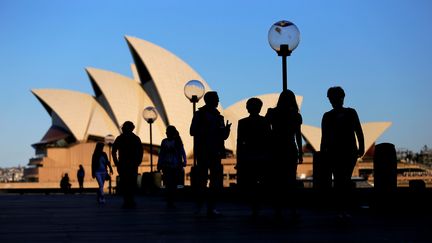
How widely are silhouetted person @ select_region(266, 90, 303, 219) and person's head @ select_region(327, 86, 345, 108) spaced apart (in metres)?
0.41

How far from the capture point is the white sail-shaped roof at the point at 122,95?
55.7 metres

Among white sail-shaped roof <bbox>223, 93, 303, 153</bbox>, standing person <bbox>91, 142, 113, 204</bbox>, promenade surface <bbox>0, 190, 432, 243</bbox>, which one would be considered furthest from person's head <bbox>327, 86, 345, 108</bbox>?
white sail-shaped roof <bbox>223, 93, 303, 153</bbox>

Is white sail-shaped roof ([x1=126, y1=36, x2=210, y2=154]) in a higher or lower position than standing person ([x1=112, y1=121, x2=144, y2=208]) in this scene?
higher

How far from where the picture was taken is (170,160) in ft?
40.8

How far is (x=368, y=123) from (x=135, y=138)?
62125 mm

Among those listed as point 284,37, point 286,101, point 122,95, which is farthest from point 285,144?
point 122,95

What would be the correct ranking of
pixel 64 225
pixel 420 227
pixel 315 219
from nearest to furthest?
pixel 420 227 < pixel 64 225 < pixel 315 219

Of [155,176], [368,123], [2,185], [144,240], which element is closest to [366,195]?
[144,240]

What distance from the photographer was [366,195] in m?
10.8

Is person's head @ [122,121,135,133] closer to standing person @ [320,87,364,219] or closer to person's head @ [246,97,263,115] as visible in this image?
person's head @ [246,97,263,115]

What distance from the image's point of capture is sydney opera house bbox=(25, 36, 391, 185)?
54.5m

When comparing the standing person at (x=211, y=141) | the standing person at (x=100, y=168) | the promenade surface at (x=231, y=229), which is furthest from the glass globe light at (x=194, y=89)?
the promenade surface at (x=231, y=229)

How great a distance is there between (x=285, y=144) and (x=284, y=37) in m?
1.94

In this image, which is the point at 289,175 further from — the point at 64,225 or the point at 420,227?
the point at 64,225
